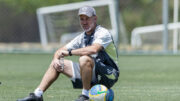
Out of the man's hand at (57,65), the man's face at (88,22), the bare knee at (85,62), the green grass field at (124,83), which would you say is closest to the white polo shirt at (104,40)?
the man's face at (88,22)

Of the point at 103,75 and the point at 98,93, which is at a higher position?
the point at 103,75

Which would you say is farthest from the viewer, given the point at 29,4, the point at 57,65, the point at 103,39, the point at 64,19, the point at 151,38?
the point at 29,4

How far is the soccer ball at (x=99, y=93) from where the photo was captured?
765cm

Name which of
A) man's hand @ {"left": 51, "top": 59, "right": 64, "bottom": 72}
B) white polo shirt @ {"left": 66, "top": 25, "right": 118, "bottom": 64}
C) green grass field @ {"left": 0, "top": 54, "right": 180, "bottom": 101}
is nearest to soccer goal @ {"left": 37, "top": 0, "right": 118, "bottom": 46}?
green grass field @ {"left": 0, "top": 54, "right": 180, "bottom": 101}

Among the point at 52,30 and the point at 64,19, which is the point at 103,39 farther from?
the point at 64,19

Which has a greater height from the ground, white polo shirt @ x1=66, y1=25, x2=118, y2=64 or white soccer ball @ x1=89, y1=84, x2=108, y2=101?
white polo shirt @ x1=66, y1=25, x2=118, y2=64

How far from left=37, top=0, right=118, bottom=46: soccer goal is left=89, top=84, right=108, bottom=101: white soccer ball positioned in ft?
63.8

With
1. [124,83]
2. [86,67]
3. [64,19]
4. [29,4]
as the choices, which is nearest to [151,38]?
[64,19]

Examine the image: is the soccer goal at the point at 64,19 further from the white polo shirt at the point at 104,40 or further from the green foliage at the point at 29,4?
the white polo shirt at the point at 104,40

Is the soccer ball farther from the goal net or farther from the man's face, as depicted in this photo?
the goal net

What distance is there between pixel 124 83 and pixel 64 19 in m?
16.1

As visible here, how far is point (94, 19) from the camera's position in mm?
8117

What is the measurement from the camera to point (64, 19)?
92.4 feet

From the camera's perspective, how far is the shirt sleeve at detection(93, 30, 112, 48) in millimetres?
8023
